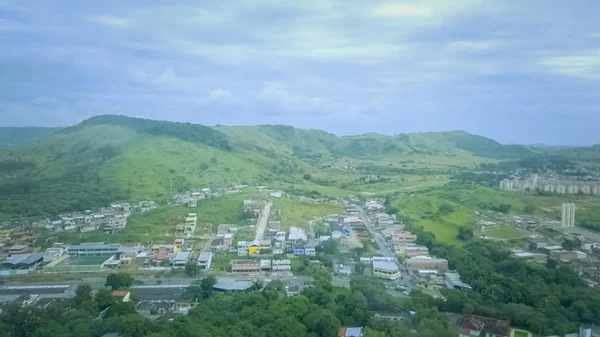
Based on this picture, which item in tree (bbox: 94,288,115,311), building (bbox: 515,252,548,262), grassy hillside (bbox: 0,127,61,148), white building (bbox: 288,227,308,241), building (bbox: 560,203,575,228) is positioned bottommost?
tree (bbox: 94,288,115,311)

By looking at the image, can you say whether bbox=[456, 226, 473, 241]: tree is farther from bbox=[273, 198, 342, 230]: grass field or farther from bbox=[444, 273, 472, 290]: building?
bbox=[273, 198, 342, 230]: grass field

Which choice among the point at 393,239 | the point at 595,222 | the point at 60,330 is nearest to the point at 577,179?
the point at 595,222

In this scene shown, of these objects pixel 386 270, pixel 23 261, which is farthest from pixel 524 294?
pixel 23 261

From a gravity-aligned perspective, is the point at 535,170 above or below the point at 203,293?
above

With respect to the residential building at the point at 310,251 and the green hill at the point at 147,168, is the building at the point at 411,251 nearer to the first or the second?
the residential building at the point at 310,251

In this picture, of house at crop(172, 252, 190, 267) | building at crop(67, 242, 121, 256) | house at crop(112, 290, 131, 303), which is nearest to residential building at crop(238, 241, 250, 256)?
house at crop(172, 252, 190, 267)

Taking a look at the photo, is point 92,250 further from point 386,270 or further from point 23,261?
point 386,270

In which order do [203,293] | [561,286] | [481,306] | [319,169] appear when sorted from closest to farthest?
[481,306] → [561,286] → [203,293] → [319,169]

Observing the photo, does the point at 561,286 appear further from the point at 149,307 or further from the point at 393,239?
the point at 149,307
